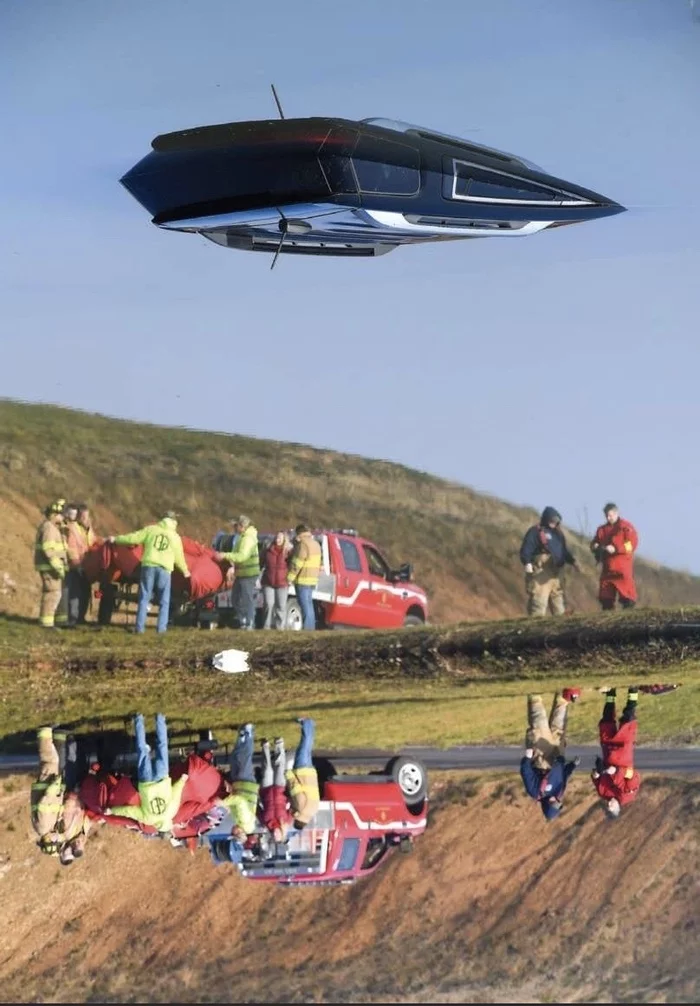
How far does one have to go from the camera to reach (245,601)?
62.7 feet

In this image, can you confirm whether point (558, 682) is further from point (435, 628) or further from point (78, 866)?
point (78, 866)

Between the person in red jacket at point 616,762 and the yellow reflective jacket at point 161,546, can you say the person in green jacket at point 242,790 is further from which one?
the yellow reflective jacket at point 161,546

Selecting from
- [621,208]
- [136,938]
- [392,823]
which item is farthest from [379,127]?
[136,938]

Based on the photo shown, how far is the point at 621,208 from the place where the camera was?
2012 cm

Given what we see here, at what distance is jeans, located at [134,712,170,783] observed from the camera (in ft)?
49.3

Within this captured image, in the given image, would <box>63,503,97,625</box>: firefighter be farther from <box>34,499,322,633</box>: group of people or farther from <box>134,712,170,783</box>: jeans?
<box>134,712,170,783</box>: jeans

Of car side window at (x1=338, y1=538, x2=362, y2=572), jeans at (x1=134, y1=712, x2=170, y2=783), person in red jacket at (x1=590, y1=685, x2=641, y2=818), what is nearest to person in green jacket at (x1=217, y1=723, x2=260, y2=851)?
jeans at (x1=134, y1=712, x2=170, y2=783)

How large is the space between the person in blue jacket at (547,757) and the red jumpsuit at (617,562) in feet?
10.6

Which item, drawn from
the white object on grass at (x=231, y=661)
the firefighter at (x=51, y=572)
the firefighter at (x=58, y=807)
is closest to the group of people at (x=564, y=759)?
the white object on grass at (x=231, y=661)

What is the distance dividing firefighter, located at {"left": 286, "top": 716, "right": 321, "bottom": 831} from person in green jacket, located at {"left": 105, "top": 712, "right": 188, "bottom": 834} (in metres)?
0.99

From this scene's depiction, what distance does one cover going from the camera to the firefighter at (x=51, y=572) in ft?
64.3

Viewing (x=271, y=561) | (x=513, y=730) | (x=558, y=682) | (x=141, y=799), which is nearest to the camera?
(x=141, y=799)

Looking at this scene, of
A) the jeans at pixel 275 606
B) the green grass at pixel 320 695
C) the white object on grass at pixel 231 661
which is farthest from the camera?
the jeans at pixel 275 606

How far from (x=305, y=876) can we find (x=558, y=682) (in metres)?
4.25
